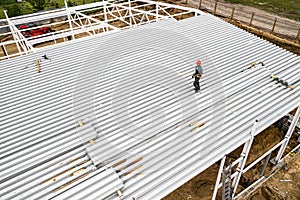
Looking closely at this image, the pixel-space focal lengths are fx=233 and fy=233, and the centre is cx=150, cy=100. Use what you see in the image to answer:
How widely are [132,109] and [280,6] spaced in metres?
32.8

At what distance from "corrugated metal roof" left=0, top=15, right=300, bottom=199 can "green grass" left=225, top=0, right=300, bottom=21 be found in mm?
20992

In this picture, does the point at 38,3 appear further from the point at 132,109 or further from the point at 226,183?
the point at 226,183

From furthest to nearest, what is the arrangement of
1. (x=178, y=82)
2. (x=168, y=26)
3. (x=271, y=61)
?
1. (x=168, y=26)
2. (x=271, y=61)
3. (x=178, y=82)

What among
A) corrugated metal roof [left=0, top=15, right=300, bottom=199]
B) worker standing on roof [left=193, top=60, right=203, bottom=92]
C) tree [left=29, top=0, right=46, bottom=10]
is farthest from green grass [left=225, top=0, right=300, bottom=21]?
tree [left=29, top=0, right=46, bottom=10]

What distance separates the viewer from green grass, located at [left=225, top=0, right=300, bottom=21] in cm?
2942

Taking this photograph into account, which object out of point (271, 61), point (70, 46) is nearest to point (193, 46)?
point (271, 61)

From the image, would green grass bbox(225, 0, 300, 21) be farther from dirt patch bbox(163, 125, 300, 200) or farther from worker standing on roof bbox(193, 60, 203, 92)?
worker standing on roof bbox(193, 60, 203, 92)

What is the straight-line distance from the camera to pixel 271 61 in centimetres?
1178

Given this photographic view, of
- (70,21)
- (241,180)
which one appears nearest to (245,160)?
(241,180)

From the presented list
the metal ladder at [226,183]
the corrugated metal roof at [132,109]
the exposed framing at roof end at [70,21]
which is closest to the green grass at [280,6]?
the exposed framing at roof end at [70,21]

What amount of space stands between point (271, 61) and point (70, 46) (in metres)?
10.6

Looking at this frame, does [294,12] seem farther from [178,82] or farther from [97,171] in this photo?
[97,171]

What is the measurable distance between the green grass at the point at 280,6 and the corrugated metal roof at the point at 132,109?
2099 centimetres

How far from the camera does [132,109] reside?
29.2ft
